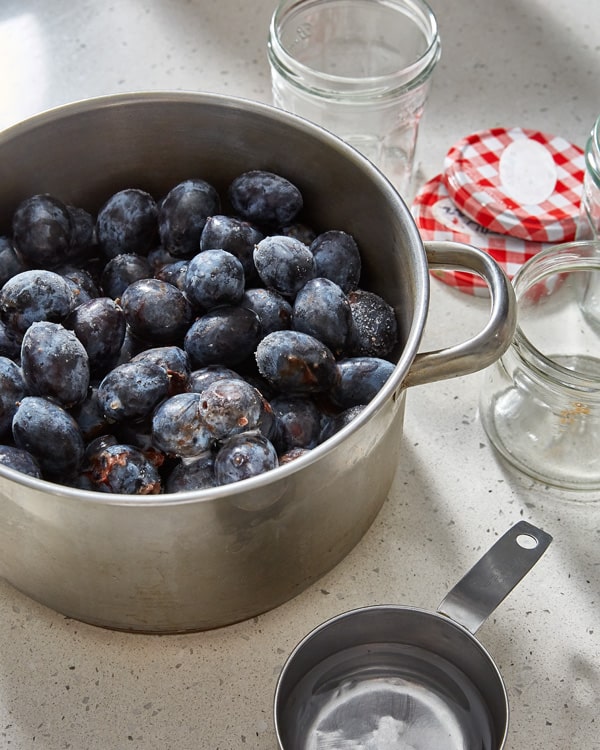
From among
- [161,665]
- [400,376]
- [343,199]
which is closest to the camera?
[400,376]

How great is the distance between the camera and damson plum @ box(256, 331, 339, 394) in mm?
732

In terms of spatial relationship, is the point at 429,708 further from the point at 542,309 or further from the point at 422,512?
the point at 542,309

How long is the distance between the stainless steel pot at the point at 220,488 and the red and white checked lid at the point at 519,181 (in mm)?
242

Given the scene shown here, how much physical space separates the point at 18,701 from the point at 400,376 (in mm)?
407

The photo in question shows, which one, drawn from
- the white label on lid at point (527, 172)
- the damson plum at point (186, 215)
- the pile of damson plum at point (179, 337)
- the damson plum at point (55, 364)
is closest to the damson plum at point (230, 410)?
the pile of damson plum at point (179, 337)

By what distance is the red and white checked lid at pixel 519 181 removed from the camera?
3.43 feet

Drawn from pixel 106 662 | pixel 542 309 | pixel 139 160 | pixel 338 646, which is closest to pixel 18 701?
pixel 106 662

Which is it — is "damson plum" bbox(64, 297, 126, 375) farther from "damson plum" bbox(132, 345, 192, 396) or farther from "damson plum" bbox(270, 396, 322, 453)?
"damson plum" bbox(270, 396, 322, 453)

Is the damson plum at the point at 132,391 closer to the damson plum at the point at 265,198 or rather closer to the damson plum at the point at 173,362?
the damson plum at the point at 173,362

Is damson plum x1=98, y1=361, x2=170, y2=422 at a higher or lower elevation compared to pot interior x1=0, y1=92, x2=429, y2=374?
lower

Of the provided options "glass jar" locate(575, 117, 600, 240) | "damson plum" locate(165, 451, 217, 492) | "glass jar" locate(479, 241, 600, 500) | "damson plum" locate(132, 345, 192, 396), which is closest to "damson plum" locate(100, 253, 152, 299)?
"damson plum" locate(132, 345, 192, 396)

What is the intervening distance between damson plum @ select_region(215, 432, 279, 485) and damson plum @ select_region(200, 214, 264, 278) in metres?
0.21

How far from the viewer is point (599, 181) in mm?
923

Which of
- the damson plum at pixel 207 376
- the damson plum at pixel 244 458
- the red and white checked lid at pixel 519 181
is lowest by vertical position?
the red and white checked lid at pixel 519 181
